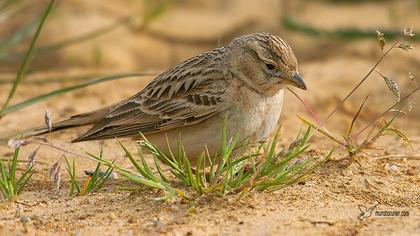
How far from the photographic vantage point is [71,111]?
26.0 feet

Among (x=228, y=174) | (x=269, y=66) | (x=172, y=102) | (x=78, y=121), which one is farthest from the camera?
(x=78, y=121)

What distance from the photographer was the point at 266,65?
5.65m

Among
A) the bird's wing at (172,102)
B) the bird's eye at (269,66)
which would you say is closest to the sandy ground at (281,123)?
the bird's wing at (172,102)

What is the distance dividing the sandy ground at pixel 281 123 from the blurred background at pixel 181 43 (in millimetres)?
21

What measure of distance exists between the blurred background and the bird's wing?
1.33 m

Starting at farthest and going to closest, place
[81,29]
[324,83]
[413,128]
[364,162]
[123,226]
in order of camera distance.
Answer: [81,29]
[324,83]
[413,128]
[364,162]
[123,226]

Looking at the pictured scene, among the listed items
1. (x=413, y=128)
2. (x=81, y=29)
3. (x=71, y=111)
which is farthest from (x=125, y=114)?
(x=81, y=29)

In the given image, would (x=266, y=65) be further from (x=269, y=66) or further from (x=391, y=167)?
(x=391, y=167)

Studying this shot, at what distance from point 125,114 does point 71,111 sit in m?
2.08

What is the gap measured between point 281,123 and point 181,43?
15.4 ft

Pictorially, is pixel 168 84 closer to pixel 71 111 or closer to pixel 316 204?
pixel 316 204

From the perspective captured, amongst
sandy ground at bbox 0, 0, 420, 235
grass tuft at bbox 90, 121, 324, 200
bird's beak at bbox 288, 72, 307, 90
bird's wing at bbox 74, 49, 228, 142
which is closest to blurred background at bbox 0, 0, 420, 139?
sandy ground at bbox 0, 0, 420, 235

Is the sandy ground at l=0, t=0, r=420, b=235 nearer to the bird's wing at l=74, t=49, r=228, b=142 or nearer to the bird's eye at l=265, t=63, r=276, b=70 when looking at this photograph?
the bird's wing at l=74, t=49, r=228, b=142

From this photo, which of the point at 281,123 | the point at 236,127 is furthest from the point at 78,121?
the point at 281,123
